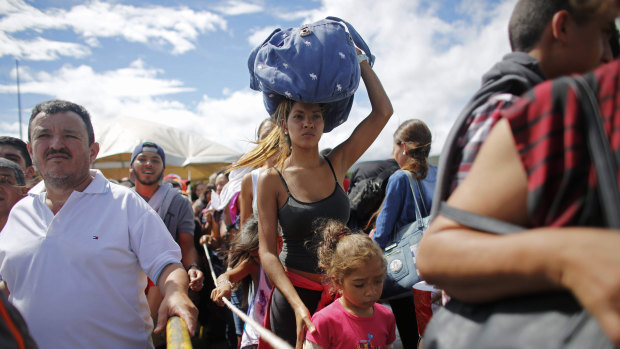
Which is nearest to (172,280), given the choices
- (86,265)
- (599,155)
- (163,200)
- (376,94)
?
(86,265)

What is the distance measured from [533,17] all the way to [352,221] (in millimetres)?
2937

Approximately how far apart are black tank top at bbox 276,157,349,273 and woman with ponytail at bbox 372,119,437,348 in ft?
2.63

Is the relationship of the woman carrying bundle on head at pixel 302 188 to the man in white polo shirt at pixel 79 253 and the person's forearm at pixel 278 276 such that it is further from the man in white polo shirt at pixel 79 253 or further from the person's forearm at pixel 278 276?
the man in white polo shirt at pixel 79 253

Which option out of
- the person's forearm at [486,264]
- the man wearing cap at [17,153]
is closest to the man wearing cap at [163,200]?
the man wearing cap at [17,153]

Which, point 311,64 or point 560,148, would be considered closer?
point 560,148

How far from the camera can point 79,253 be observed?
1.85 meters

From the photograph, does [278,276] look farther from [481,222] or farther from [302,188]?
[481,222]

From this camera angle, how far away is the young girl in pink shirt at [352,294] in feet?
6.63

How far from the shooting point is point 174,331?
4.49 ft

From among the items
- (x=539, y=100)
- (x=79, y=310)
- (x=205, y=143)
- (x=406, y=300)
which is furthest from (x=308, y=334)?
(x=205, y=143)

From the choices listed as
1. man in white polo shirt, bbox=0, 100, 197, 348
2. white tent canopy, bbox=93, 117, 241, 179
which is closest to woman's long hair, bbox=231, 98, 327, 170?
man in white polo shirt, bbox=0, 100, 197, 348

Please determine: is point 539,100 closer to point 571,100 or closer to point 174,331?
point 571,100

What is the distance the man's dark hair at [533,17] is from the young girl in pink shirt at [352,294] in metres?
1.35

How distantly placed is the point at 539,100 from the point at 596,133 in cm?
11
